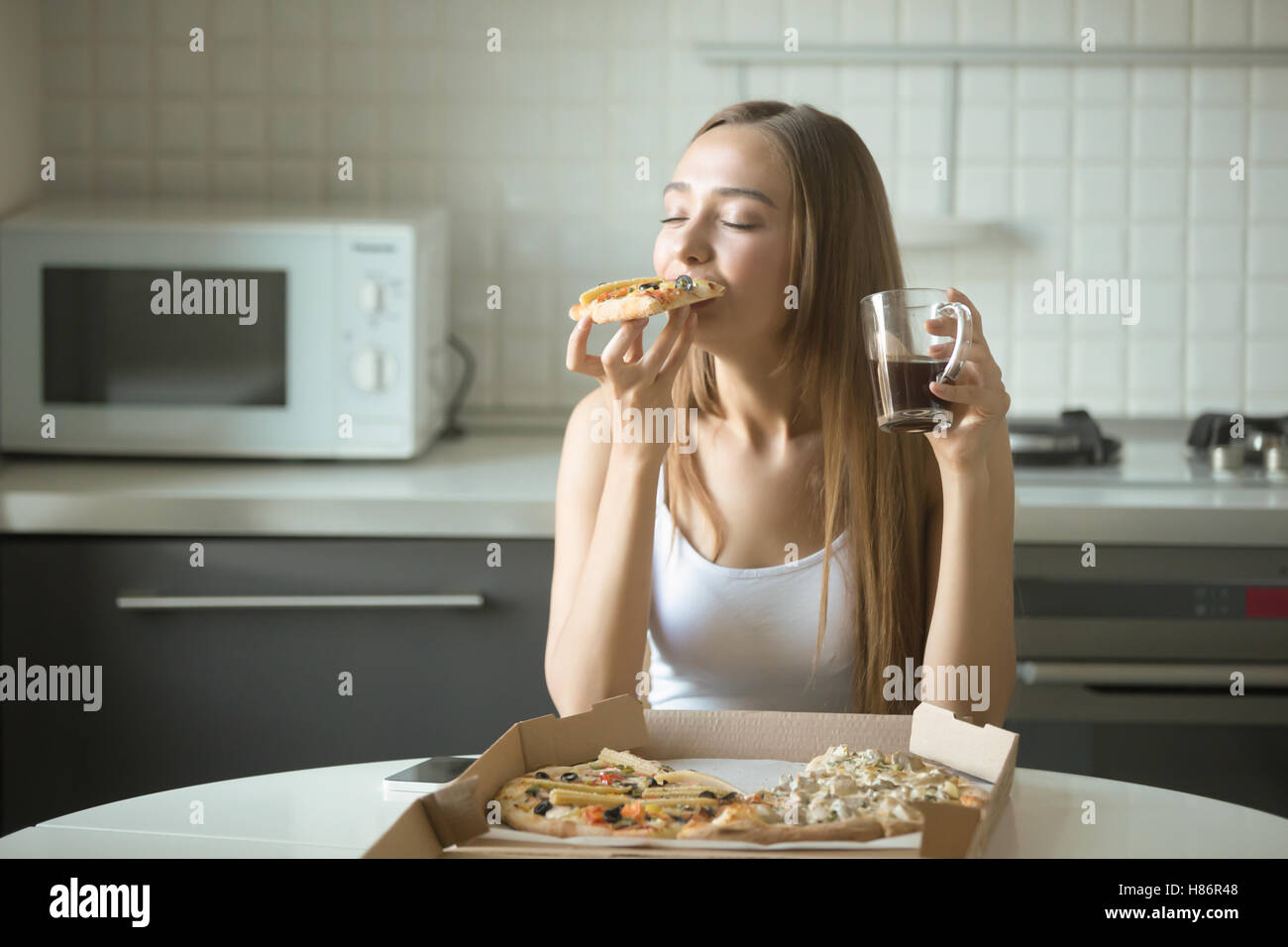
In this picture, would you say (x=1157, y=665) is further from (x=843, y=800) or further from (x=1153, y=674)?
(x=843, y=800)

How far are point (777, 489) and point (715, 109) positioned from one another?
46.4 inches

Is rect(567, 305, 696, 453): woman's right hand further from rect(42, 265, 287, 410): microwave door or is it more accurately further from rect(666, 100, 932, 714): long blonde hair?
rect(42, 265, 287, 410): microwave door

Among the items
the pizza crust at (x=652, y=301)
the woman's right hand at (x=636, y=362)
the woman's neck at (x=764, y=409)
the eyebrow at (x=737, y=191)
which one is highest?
the eyebrow at (x=737, y=191)

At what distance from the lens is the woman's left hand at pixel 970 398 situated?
103cm

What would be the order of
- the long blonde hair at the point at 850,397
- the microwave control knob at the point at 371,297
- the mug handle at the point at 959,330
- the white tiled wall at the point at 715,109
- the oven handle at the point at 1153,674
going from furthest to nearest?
the white tiled wall at the point at 715,109 → the microwave control knob at the point at 371,297 → the oven handle at the point at 1153,674 → the long blonde hair at the point at 850,397 → the mug handle at the point at 959,330

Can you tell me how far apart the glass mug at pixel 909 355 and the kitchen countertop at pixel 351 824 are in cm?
32

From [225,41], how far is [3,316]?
0.71 m

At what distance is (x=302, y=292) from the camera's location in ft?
6.37

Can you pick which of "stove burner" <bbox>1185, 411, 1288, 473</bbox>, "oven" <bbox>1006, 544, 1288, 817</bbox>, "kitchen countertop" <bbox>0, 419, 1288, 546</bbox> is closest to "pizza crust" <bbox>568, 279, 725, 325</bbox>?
"kitchen countertop" <bbox>0, 419, 1288, 546</bbox>

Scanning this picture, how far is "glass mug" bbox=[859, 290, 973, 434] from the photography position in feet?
3.34

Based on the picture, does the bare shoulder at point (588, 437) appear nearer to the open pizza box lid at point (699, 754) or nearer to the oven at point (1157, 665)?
the open pizza box lid at point (699, 754)

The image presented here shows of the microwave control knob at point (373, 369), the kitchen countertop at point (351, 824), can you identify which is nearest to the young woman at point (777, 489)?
the kitchen countertop at point (351, 824)

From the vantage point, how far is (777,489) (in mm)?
1344
